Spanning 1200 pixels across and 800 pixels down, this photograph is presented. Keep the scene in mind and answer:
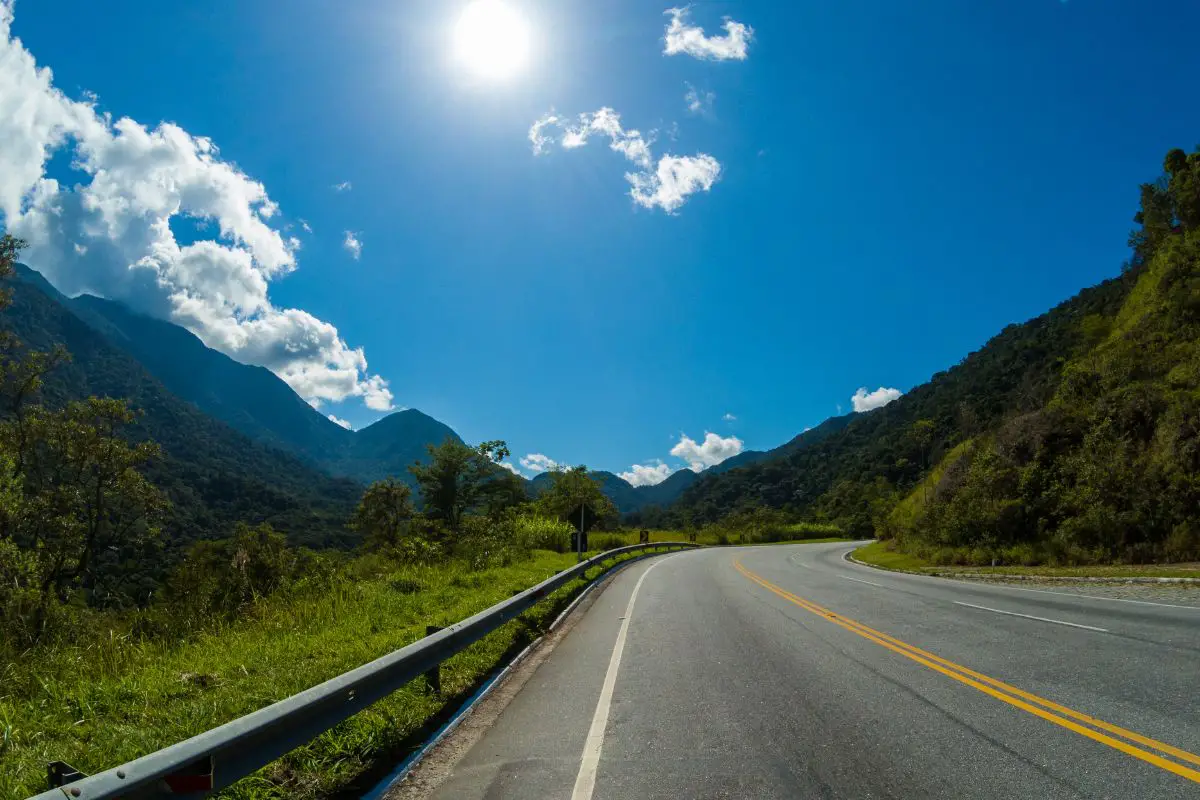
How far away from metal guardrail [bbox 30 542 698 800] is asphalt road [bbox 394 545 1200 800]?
74 cm

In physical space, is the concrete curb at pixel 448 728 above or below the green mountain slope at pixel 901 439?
below

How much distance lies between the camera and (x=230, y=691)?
5.63m

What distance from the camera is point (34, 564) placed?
1777cm

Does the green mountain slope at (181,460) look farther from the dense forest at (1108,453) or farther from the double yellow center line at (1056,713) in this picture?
the double yellow center line at (1056,713)

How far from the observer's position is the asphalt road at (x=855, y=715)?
4043 millimetres

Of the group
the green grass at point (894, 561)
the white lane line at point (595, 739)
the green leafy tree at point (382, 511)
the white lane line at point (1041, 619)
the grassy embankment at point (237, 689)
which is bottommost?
the green grass at point (894, 561)

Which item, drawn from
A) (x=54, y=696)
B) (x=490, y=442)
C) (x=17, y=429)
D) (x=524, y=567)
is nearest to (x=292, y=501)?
(x=490, y=442)

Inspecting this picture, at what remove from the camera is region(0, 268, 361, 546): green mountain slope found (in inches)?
3696

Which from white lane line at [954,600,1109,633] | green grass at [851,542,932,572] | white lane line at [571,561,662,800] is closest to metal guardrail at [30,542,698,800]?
white lane line at [571,561,662,800]

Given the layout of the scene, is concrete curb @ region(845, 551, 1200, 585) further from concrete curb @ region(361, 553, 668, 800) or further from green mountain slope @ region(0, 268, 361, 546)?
green mountain slope @ region(0, 268, 361, 546)

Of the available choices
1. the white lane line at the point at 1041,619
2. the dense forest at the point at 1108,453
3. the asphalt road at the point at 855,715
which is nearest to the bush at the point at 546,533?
the dense forest at the point at 1108,453

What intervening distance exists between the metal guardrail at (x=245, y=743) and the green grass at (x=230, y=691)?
0.44 m

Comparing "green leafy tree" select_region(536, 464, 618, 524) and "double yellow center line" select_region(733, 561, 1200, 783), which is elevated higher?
"green leafy tree" select_region(536, 464, 618, 524)

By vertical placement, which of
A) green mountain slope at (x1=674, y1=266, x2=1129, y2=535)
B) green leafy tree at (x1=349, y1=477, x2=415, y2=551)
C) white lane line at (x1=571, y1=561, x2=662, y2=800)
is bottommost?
white lane line at (x1=571, y1=561, x2=662, y2=800)
